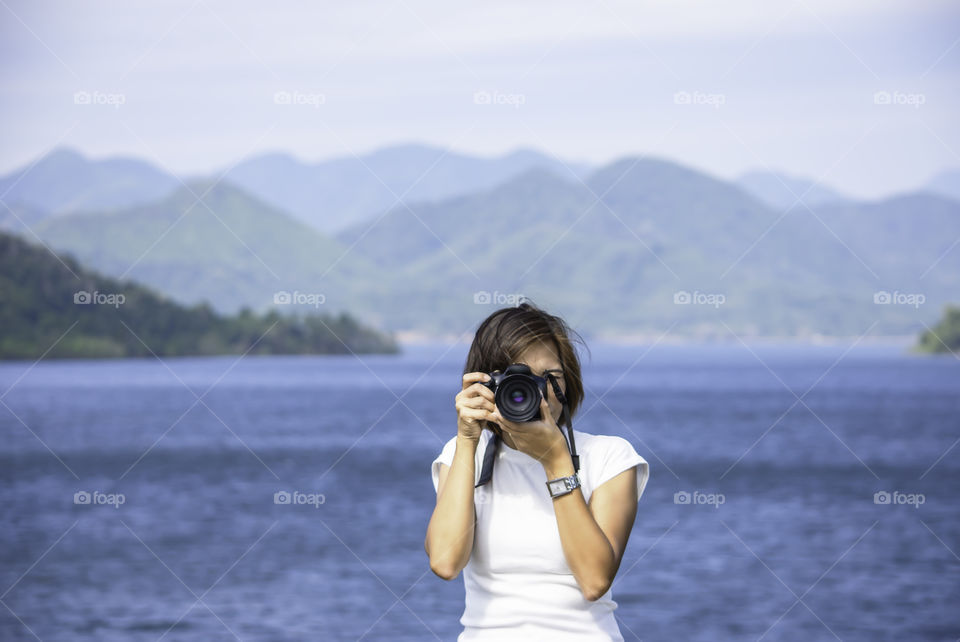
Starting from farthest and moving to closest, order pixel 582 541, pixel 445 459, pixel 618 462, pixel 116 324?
1. pixel 116 324
2. pixel 445 459
3. pixel 618 462
4. pixel 582 541

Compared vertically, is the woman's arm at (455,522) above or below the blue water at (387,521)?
above

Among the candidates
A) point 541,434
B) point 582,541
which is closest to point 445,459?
point 541,434

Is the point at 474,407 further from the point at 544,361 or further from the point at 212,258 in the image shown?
the point at 212,258

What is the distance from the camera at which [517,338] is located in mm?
2547

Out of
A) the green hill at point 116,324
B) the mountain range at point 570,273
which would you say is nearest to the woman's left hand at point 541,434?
the green hill at point 116,324

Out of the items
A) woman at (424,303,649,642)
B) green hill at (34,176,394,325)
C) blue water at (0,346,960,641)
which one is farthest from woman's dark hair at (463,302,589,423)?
green hill at (34,176,394,325)

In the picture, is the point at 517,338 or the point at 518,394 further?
the point at 517,338

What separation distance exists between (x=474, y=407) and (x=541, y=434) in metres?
0.17

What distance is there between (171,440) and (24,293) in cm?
3749

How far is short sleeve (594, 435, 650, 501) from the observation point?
96.4 inches

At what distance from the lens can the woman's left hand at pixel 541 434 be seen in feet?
7.86

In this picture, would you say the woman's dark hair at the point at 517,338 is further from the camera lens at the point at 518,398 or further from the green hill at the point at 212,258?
the green hill at the point at 212,258

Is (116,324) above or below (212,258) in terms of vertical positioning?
below

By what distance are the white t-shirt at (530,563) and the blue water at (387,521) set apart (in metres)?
0.44
